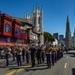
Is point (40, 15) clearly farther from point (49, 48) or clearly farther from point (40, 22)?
point (49, 48)

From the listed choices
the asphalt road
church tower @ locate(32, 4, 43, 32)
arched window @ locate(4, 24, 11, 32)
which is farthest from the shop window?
church tower @ locate(32, 4, 43, 32)

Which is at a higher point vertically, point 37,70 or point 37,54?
point 37,54

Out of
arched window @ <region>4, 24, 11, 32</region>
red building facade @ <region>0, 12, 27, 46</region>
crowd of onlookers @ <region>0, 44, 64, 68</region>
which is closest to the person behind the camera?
crowd of onlookers @ <region>0, 44, 64, 68</region>

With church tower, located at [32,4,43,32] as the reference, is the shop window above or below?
below

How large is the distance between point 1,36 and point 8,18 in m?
5.79

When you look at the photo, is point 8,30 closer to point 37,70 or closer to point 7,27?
point 7,27

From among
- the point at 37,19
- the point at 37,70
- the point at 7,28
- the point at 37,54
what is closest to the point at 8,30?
the point at 7,28

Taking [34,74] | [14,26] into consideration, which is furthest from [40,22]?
[34,74]

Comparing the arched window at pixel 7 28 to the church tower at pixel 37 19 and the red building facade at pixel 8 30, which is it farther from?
the church tower at pixel 37 19

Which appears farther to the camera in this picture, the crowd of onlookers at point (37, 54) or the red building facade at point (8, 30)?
the red building facade at point (8, 30)

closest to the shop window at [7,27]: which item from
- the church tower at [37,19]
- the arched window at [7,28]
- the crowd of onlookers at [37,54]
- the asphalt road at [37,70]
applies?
the arched window at [7,28]

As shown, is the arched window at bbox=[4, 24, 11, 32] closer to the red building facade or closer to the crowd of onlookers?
the red building facade

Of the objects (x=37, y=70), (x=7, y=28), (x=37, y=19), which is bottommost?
(x=37, y=70)

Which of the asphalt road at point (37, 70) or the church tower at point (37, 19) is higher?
the church tower at point (37, 19)
